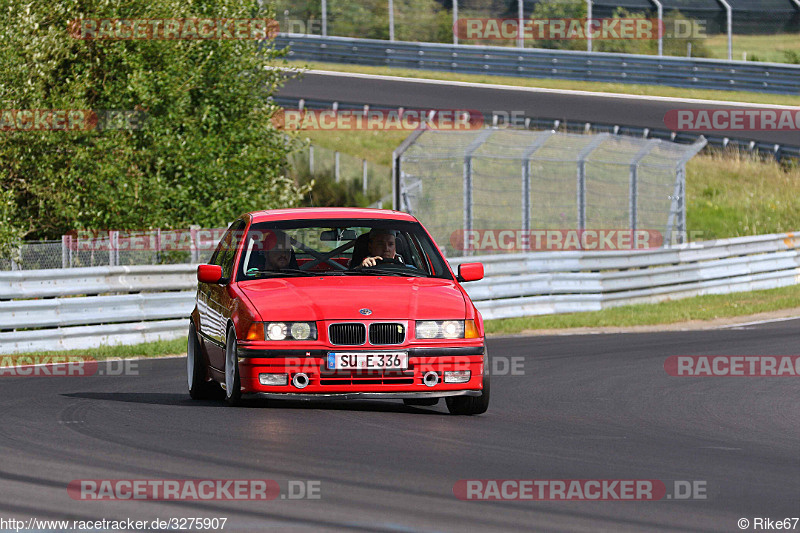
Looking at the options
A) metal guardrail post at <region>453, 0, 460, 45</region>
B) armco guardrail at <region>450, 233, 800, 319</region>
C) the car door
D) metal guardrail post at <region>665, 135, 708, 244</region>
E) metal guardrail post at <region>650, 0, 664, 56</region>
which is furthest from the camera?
metal guardrail post at <region>453, 0, 460, 45</region>

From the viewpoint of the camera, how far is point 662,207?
26.3m

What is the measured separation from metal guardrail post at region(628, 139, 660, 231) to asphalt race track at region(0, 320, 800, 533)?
11.3 meters

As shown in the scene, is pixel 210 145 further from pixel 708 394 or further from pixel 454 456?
pixel 454 456

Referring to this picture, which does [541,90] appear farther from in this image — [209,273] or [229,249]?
[209,273]

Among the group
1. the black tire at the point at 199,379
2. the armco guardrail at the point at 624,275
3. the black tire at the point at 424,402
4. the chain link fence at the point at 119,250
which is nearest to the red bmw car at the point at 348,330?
the black tire at the point at 199,379

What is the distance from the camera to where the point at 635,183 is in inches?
955

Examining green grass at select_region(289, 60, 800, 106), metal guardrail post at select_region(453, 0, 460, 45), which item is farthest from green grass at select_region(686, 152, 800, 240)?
metal guardrail post at select_region(453, 0, 460, 45)

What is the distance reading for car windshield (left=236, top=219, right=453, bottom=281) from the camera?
1030cm

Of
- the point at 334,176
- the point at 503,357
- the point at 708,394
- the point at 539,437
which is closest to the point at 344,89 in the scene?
the point at 334,176

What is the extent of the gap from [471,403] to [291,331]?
1.48 m

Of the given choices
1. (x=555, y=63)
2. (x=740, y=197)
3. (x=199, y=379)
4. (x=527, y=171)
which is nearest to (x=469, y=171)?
(x=527, y=171)

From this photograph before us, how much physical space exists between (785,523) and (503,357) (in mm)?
9269

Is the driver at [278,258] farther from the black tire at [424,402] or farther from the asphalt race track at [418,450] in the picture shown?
the black tire at [424,402]

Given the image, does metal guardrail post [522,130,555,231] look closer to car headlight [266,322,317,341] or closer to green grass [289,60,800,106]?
car headlight [266,322,317,341]
